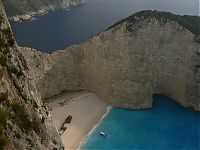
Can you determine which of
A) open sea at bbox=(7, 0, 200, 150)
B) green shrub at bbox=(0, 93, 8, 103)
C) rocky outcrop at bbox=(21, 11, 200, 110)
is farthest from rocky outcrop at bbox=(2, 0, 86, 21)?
green shrub at bbox=(0, 93, 8, 103)

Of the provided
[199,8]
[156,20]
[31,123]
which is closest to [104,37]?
[156,20]

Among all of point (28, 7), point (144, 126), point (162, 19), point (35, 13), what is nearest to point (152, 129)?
point (144, 126)

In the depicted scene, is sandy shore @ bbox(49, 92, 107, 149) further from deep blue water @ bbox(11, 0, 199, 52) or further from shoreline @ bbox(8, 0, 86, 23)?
shoreline @ bbox(8, 0, 86, 23)

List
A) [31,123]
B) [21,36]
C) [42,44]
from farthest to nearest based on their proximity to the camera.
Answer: [21,36] < [42,44] < [31,123]

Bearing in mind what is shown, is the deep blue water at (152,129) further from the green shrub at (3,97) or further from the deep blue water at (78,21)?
the green shrub at (3,97)

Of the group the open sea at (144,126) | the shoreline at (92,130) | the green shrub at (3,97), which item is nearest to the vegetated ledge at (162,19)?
the open sea at (144,126)

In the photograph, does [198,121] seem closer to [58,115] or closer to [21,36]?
[58,115]

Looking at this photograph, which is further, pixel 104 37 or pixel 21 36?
pixel 21 36
